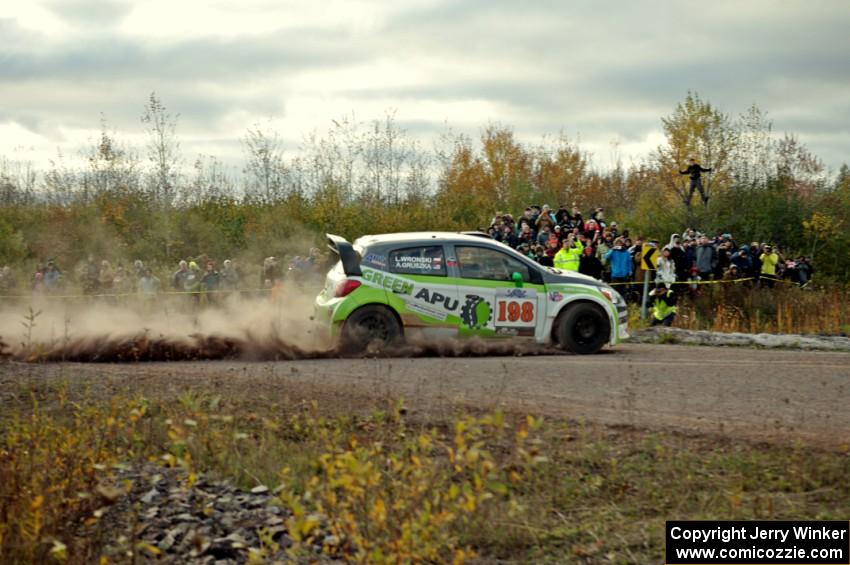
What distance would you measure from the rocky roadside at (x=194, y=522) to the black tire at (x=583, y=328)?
8.69 metres

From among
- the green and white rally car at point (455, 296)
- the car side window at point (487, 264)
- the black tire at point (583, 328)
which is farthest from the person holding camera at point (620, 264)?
the car side window at point (487, 264)

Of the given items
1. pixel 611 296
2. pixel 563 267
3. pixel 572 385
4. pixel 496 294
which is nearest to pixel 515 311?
pixel 496 294

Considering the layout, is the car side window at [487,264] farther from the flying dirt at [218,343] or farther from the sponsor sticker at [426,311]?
the flying dirt at [218,343]

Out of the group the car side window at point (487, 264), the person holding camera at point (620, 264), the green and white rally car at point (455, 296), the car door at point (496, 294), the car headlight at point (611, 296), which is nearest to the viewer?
the green and white rally car at point (455, 296)

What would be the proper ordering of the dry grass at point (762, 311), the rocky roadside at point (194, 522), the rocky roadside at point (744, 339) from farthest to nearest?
1. the dry grass at point (762, 311)
2. the rocky roadside at point (744, 339)
3. the rocky roadside at point (194, 522)

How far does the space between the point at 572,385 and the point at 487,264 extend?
413 centimetres

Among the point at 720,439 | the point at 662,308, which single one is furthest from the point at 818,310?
the point at 720,439

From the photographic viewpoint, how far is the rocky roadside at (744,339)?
62.8 feet

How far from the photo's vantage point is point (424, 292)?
626 inches

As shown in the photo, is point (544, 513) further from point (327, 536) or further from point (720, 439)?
point (720, 439)

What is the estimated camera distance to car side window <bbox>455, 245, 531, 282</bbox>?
16.2 metres

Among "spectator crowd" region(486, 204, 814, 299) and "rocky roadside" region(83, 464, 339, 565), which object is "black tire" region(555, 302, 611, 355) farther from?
"rocky roadside" region(83, 464, 339, 565)

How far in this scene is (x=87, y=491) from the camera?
23.5ft

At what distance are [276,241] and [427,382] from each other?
24196mm
